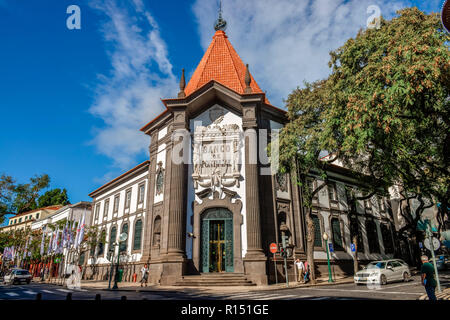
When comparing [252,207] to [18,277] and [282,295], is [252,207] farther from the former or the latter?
[18,277]

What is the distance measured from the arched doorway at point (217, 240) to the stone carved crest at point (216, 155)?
2.07 m

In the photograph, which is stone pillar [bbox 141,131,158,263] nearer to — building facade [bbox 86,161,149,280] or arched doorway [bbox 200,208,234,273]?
building facade [bbox 86,161,149,280]

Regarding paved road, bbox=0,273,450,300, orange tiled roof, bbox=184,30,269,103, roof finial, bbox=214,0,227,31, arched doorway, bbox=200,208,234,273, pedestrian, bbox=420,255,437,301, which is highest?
roof finial, bbox=214,0,227,31

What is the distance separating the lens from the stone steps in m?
18.6

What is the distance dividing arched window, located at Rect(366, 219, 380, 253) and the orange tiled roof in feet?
59.1

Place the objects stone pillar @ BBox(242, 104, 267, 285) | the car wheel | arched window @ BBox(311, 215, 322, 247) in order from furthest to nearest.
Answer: arched window @ BBox(311, 215, 322, 247) < the car wheel < stone pillar @ BBox(242, 104, 267, 285)

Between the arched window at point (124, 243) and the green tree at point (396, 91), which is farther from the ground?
the green tree at point (396, 91)

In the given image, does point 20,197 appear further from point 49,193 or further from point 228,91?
point 228,91

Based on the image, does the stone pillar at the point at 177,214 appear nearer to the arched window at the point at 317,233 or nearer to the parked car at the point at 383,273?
the parked car at the point at 383,273

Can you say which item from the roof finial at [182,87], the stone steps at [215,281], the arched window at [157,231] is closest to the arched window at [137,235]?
the arched window at [157,231]

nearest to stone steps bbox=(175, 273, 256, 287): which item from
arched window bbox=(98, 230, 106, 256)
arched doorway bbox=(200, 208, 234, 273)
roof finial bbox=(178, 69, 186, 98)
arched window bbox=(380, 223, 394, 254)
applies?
arched doorway bbox=(200, 208, 234, 273)

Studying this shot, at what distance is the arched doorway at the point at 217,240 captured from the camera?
21.1 meters
